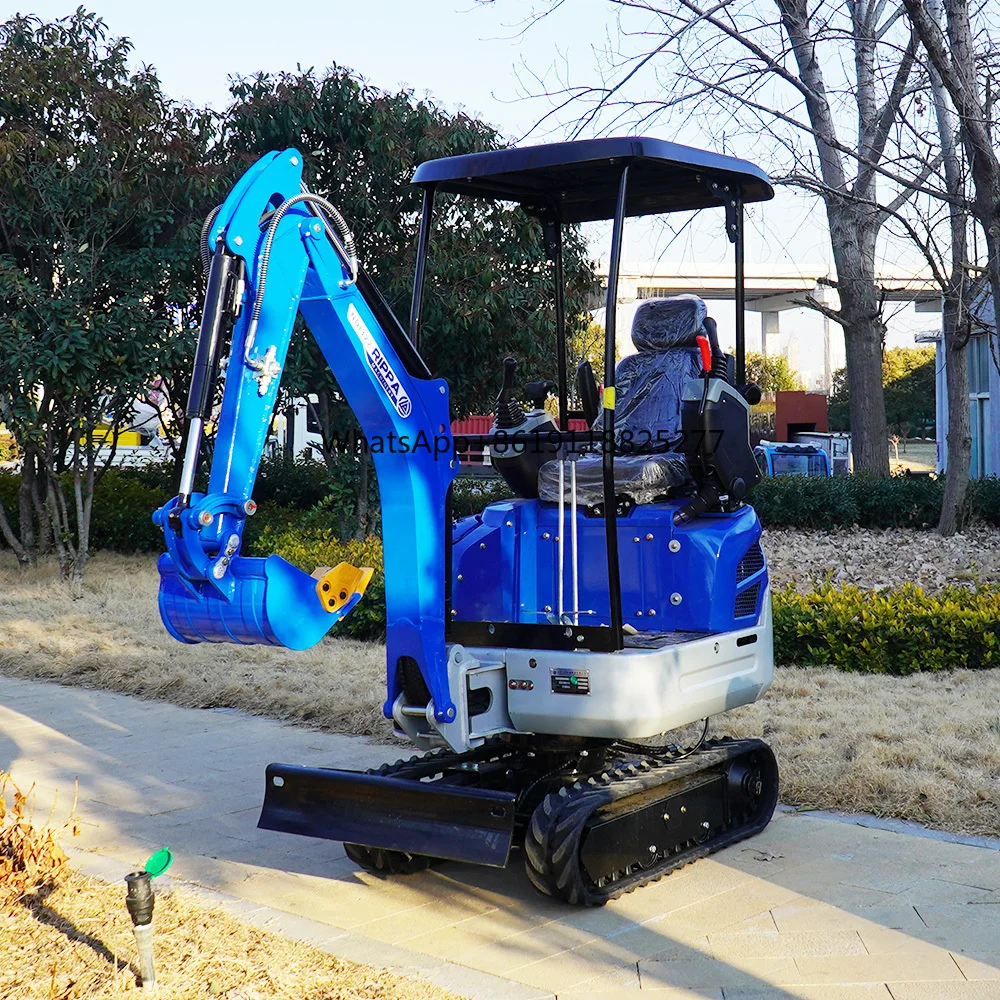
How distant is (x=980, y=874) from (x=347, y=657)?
Result: 17.3 ft

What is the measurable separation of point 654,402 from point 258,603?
8.76 ft

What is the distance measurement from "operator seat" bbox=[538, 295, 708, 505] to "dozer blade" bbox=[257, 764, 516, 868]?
1.42m

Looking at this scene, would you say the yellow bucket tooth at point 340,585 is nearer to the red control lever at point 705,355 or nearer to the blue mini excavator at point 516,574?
the blue mini excavator at point 516,574

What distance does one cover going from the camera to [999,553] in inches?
468

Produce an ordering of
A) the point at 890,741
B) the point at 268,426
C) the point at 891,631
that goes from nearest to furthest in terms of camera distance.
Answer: the point at 268,426 → the point at 890,741 → the point at 891,631

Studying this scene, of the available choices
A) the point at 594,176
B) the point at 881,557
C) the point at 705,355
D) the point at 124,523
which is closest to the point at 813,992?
the point at 705,355

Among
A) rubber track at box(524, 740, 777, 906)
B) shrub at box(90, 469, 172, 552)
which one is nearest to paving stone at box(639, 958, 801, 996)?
rubber track at box(524, 740, 777, 906)

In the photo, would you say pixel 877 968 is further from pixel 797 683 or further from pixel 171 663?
pixel 171 663

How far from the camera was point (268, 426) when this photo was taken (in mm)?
4449

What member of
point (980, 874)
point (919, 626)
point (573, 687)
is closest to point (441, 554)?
point (573, 687)

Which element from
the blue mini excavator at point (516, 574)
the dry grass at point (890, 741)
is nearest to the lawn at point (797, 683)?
the dry grass at point (890, 741)

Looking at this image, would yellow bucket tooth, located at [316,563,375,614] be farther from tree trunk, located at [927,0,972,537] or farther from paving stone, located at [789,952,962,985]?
tree trunk, located at [927,0,972,537]

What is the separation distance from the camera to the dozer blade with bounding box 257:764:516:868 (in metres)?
4.61

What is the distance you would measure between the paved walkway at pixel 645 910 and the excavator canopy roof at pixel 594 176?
2905 mm
